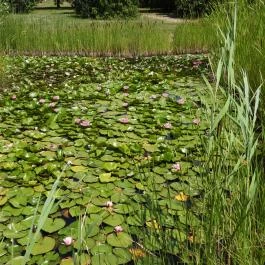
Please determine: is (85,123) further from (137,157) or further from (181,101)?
(181,101)

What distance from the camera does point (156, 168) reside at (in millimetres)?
3139

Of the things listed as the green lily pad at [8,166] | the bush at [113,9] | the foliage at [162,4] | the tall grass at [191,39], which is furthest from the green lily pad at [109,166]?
the foliage at [162,4]

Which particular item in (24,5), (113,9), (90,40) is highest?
(24,5)

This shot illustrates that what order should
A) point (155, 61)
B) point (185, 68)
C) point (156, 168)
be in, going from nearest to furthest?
1. point (156, 168)
2. point (185, 68)
3. point (155, 61)

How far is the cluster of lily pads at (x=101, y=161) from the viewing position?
7.08 ft

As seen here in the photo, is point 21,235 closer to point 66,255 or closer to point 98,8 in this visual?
point 66,255

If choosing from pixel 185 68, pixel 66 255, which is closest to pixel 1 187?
pixel 66 255

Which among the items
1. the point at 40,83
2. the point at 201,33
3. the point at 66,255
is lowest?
the point at 66,255

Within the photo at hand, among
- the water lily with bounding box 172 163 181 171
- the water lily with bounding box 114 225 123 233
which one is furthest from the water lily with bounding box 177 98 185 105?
the water lily with bounding box 114 225 123 233

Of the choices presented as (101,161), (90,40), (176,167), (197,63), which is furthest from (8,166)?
(90,40)

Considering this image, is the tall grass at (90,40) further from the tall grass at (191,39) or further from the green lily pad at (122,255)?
the green lily pad at (122,255)

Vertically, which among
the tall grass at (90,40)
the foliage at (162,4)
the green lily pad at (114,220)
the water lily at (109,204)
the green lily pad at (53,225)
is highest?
the foliage at (162,4)

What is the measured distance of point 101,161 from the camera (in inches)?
130

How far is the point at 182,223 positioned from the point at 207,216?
2.81 feet
